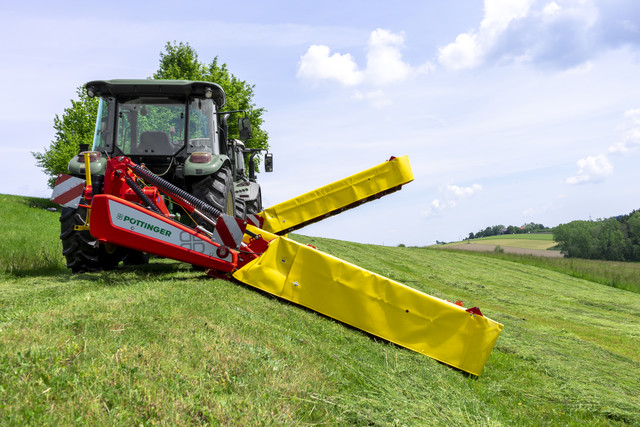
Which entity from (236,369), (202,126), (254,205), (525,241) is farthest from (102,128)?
(525,241)

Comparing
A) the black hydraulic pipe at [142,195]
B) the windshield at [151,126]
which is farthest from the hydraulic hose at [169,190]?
the windshield at [151,126]

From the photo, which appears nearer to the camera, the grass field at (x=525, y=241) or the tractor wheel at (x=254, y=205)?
the tractor wheel at (x=254, y=205)

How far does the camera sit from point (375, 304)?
188 inches

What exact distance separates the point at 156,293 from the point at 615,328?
8256 mm

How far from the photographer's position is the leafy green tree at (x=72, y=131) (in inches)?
872

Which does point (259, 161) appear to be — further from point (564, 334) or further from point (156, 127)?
point (564, 334)

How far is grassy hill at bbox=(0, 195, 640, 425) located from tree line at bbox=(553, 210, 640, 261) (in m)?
47.5

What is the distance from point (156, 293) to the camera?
4.30 m

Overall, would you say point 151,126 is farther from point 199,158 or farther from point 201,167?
point 201,167

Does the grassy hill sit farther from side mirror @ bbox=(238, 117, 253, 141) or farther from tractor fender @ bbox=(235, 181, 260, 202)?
tractor fender @ bbox=(235, 181, 260, 202)

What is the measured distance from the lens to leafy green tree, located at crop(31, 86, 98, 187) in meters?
22.2

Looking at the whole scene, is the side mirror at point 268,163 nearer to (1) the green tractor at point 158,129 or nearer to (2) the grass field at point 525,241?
(1) the green tractor at point 158,129

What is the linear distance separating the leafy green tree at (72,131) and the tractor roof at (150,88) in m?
16.9

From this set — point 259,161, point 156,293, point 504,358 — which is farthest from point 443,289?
point 259,161
